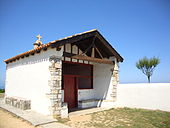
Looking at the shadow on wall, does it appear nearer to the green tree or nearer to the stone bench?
the stone bench

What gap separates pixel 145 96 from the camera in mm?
7996

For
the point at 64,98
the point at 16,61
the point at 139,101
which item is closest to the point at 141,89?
the point at 139,101

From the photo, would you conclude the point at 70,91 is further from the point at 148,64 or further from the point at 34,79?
the point at 148,64

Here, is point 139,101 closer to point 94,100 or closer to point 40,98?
point 94,100

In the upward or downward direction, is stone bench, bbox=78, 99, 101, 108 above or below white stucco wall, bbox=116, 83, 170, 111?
below

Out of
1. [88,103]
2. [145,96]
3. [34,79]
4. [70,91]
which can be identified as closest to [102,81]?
[88,103]

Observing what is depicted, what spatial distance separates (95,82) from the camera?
32.1ft

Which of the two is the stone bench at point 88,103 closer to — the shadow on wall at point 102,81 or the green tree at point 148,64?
the shadow on wall at point 102,81

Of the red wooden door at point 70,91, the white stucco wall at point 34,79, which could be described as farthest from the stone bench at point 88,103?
the white stucco wall at point 34,79

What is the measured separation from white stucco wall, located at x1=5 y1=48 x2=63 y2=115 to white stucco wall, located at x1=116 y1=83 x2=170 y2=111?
15.3ft

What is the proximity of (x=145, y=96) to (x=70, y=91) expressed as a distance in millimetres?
4093

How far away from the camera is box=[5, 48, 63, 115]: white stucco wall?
237 inches

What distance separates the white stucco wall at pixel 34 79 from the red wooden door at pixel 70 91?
1.88 m

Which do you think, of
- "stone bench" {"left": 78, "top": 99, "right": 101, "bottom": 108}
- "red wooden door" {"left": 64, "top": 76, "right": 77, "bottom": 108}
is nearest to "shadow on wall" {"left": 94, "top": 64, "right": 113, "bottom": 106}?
"stone bench" {"left": 78, "top": 99, "right": 101, "bottom": 108}
